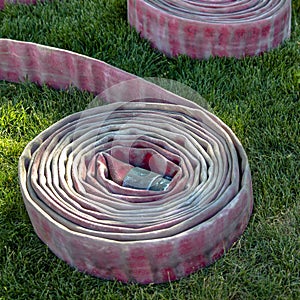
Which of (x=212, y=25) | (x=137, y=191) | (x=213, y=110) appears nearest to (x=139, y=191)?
(x=137, y=191)

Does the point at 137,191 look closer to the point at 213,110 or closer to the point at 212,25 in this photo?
the point at 213,110

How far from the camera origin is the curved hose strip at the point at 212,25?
3.32 m

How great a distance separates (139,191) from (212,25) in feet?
3.64

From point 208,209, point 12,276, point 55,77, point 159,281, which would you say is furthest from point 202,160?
point 55,77

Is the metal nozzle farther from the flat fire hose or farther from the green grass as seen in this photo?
the green grass

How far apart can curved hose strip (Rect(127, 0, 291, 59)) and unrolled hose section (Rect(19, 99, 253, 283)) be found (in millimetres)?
572

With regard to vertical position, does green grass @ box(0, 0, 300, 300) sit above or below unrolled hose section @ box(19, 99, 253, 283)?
below

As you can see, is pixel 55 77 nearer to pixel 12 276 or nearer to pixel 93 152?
pixel 93 152

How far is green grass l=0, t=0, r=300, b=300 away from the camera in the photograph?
235cm

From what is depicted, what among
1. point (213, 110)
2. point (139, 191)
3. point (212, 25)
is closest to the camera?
point (139, 191)

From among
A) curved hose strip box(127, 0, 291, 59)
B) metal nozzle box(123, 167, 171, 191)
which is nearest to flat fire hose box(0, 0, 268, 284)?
metal nozzle box(123, 167, 171, 191)

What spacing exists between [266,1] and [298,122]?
Answer: 31.8 inches

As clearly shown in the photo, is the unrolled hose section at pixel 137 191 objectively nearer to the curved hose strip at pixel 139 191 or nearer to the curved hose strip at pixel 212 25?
the curved hose strip at pixel 139 191

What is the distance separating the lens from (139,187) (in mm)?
2557
